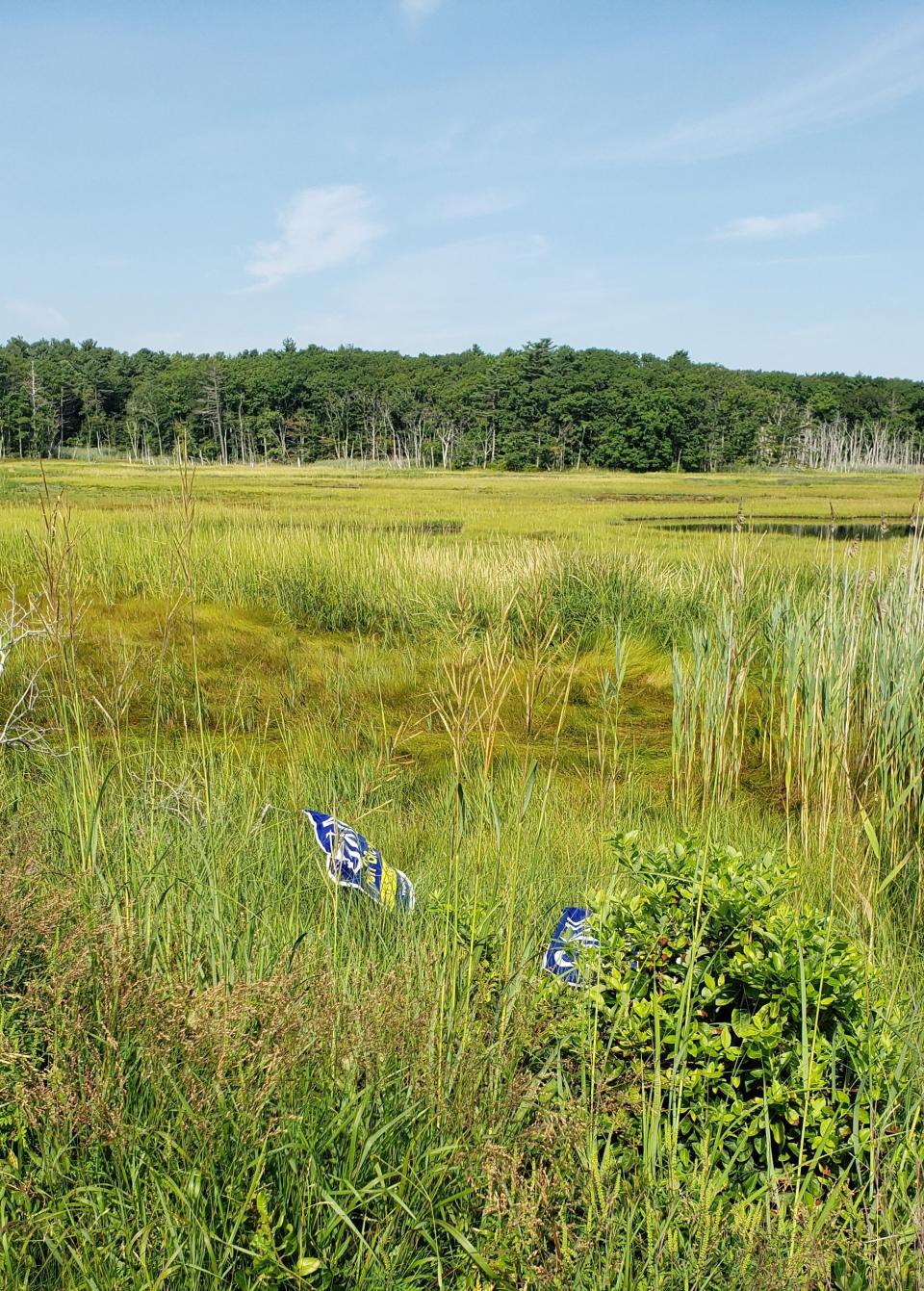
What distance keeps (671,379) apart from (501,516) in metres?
75.2

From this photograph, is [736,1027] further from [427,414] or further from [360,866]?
[427,414]

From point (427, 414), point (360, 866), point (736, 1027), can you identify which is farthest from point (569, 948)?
point (427, 414)

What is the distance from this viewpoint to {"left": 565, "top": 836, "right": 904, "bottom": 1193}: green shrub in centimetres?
167

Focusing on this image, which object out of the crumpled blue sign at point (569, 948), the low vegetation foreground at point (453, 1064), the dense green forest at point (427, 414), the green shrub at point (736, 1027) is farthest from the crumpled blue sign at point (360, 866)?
the dense green forest at point (427, 414)

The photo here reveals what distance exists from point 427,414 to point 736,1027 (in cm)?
8514

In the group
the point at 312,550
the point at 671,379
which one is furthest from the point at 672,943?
the point at 671,379

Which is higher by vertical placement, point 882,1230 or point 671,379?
point 671,379

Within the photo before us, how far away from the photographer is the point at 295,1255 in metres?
1.40

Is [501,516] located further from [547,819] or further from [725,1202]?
[725,1202]

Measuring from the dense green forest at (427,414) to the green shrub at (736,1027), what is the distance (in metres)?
73.2

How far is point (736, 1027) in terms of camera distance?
1.76 meters

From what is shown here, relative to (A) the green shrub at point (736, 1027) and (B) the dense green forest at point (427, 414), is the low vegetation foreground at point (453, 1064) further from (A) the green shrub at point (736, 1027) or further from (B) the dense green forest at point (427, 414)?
(B) the dense green forest at point (427, 414)

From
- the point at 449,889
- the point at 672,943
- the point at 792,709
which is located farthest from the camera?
the point at 792,709

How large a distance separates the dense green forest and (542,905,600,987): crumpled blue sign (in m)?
72.9
